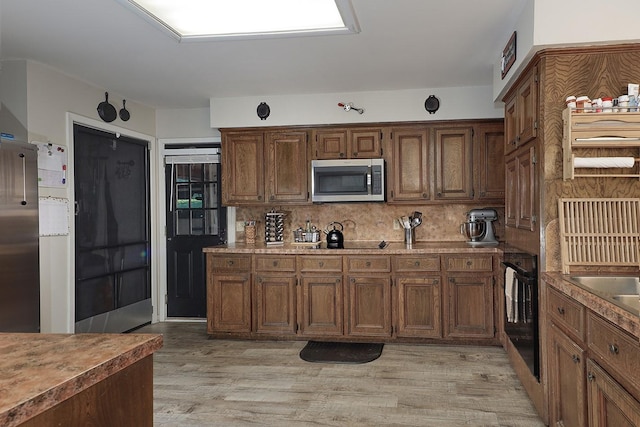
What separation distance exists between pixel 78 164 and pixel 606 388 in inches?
164

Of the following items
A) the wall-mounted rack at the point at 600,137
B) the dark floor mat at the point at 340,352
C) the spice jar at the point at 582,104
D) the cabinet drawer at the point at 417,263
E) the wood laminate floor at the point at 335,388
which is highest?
the spice jar at the point at 582,104

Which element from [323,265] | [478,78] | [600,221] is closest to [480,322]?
[323,265]

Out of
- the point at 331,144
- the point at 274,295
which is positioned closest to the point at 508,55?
the point at 331,144

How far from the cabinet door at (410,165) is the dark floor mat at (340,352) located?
141 centimetres

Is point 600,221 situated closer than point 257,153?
Yes

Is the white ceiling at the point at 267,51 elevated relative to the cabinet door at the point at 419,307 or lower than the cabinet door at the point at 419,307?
elevated

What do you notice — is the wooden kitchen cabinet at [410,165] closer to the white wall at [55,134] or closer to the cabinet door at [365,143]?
the cabinet door at [365,143]

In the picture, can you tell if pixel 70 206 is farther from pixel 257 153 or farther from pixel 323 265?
pixel 323 265

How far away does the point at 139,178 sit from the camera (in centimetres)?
518

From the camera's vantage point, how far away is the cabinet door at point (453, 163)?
15.1 feet

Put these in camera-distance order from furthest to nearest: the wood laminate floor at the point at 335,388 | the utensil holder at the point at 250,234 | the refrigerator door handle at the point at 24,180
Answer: the utensil holder at the point at 250,234
the refrigerator door handle at the point at 24,180
the wood laminate floor at the point at 335,388

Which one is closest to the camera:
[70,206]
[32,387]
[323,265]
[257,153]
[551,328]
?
[32,387]

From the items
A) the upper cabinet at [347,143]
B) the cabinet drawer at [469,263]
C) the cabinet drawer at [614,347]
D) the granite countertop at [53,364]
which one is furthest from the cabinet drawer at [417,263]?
the granite countertop at [53,364]

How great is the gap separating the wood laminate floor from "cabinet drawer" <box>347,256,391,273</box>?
0.70 metres
